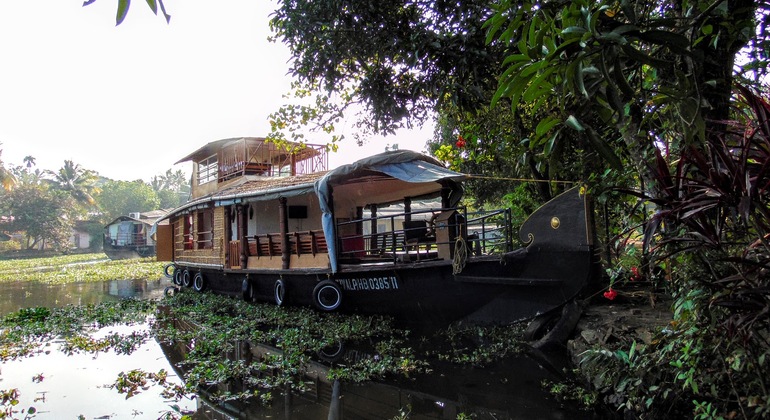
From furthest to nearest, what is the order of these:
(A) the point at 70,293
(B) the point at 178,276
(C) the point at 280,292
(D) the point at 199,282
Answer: (B) the point at 178,276 → (A) the point at 70,293 → (D) the point at 199,282 → (C) the point at 280,292

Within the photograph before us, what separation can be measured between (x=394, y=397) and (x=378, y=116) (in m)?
5.40

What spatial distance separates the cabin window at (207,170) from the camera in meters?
15.0

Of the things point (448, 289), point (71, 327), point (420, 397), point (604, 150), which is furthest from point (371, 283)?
point (71, 327)

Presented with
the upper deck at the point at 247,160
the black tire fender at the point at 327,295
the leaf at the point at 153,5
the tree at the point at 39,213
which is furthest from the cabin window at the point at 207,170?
the tree at the point at 39,213

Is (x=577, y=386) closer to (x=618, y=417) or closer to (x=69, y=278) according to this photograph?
(x=618, y=417)

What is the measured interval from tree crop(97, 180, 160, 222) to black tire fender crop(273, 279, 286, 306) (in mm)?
53580

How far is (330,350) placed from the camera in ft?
21.0

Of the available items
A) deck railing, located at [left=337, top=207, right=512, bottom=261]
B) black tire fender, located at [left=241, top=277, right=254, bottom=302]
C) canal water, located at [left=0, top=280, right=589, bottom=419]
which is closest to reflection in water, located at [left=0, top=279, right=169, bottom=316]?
black tire fender, located at [left=241, top=277, right=254, bottom=302]

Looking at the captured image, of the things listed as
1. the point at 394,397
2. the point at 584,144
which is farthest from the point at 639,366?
the point at 584,144

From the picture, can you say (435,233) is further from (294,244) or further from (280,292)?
(280,292)

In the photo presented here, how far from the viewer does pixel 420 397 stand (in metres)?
4.56

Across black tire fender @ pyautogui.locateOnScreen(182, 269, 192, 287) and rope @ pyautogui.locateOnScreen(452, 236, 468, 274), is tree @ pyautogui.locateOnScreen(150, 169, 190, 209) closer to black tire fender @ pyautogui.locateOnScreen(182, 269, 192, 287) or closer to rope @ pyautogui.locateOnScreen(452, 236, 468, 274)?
black tire fender @ pyautogui.locateOnScreen(182, 269, 192, 287)

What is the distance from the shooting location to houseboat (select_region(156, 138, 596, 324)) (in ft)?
18.7

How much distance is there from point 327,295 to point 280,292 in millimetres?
1533
